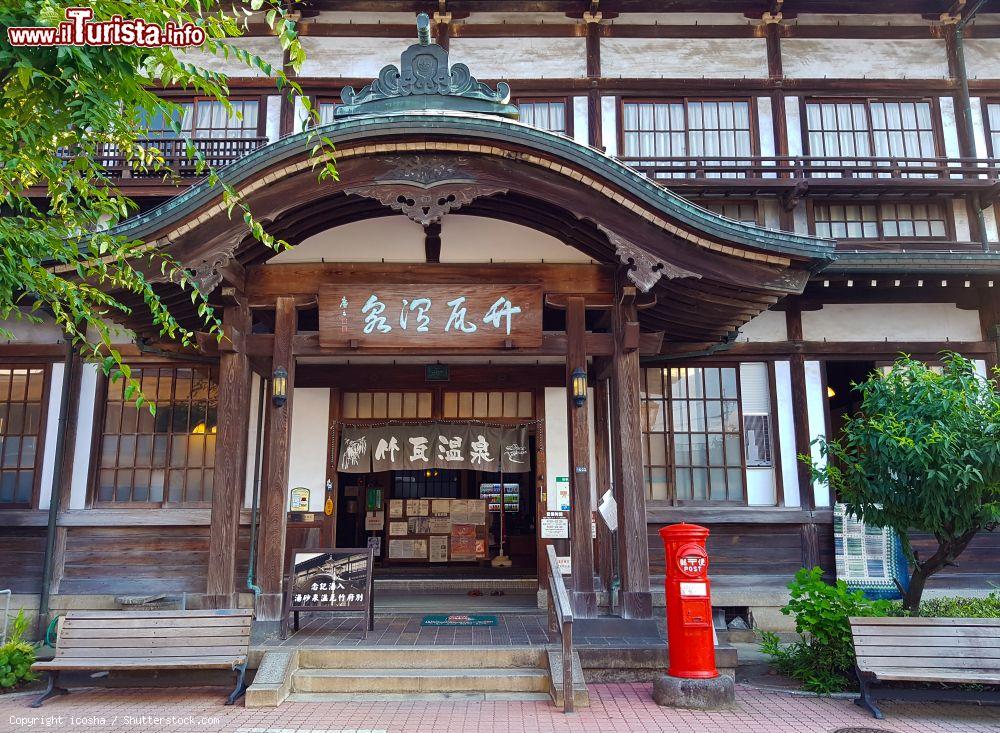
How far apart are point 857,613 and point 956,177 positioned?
779 cm

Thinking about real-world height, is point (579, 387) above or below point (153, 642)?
above

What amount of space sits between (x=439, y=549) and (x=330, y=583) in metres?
6.52

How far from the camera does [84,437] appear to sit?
10984mm

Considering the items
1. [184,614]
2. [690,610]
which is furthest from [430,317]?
[690,610]

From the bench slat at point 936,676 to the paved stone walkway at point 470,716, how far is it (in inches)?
15.2

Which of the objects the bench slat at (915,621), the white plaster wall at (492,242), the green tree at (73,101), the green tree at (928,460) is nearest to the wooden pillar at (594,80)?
the white plaster wall at (492,242)

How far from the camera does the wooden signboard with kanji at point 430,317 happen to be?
348 inches

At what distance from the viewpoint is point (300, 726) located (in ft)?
20.7

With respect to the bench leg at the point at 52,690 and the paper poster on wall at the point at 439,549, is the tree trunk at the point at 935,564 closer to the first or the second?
the paper poster on wall at the point at 439,549

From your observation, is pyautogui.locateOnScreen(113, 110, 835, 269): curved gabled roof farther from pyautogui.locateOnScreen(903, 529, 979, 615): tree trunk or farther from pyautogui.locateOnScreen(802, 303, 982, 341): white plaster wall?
pyautogui.locateOnScreen(903, 529, 979, 615): tree trunk

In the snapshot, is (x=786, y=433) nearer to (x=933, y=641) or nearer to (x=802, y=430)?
(x=802, y=430)

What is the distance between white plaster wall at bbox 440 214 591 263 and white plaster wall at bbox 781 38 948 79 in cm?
608

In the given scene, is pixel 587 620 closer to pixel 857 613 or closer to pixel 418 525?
pixel 857 613

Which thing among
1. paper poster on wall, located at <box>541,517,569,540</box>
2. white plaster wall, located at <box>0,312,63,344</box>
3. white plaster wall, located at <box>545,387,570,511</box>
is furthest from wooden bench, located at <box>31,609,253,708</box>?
white plaster wall, located at <box>0,312,63,344</box>
